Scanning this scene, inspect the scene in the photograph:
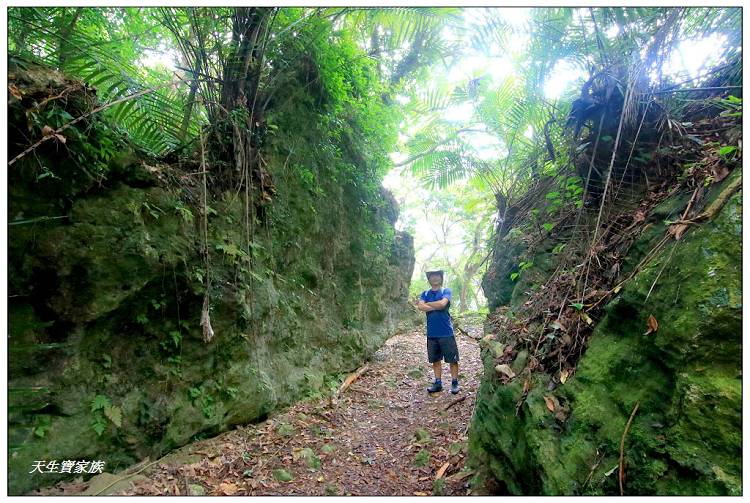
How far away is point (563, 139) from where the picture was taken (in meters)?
4.66

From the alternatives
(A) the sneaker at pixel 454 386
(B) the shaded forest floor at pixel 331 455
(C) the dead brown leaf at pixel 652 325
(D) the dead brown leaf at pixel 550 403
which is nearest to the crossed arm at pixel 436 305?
(A) the sneaker at pixel 454 386

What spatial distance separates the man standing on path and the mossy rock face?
2.42 metres

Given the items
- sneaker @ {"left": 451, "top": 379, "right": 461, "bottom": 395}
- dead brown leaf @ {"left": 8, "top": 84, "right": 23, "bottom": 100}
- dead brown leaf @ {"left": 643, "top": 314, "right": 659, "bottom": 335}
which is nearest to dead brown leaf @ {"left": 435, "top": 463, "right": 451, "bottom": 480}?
sneaker @ {"left": 451, "top": 379, "right": 461, "bottom": 395}

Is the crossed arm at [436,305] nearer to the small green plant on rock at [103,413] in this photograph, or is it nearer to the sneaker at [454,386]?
the sneaker at [454,386]

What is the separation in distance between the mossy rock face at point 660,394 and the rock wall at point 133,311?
2.77 meters

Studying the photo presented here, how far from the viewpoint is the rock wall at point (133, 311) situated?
2.57 metres

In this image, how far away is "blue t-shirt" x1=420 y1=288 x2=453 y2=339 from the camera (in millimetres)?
4973

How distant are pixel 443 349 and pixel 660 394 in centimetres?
326

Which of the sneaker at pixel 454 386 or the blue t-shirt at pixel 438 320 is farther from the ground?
the blue t-shirt at pixel 438 320

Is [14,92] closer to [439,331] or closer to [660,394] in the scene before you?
[660,394]

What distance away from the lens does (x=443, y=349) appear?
16.2 ft

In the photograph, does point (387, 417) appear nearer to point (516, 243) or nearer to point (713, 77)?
point (516, 243)

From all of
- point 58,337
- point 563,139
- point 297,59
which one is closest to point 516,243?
point 563,139

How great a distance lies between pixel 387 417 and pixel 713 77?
4.84 m
